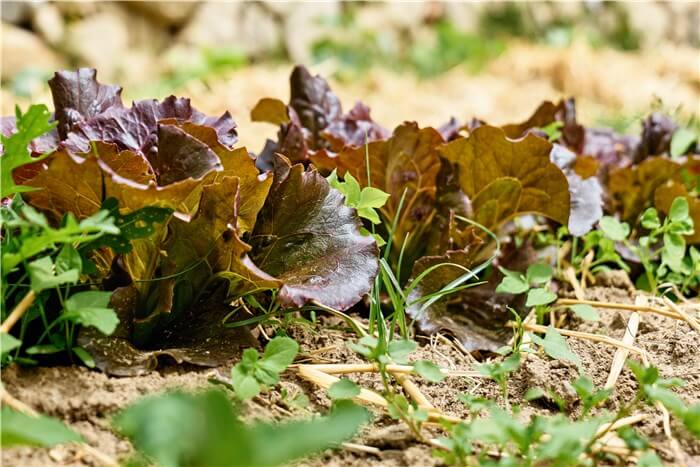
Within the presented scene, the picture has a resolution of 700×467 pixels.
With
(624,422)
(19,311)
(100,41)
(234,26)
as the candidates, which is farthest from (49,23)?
(624,422)

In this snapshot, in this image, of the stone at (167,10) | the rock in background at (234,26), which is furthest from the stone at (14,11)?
the stone at (167,10)

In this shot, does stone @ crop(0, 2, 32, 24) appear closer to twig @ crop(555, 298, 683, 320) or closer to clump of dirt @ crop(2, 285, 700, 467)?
clump of dirt @ crop(2, 285, 700, 467)

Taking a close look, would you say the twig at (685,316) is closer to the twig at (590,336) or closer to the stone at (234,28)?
the twig at (590,336)

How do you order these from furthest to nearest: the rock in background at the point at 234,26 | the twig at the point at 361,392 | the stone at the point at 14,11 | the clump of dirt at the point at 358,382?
1. the rock in background at the point at 234,26
2. the stone at the point at 14,11
3. the twig at the point at 361,392
4. the clump of dirt at the point at 358,382

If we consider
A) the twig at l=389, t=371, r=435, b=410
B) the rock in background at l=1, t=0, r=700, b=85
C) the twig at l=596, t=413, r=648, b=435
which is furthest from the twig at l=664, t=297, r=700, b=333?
the rock in background at l=1, t=0, r=700, b=85

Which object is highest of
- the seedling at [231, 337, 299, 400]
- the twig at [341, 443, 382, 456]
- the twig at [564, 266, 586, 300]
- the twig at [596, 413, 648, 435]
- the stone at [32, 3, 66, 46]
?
the stone at [32, 3, 66, 46]

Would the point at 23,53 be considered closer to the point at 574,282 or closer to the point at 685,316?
the point at 574,282

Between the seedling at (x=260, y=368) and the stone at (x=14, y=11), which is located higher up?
the stone at (x=14, y=11)
